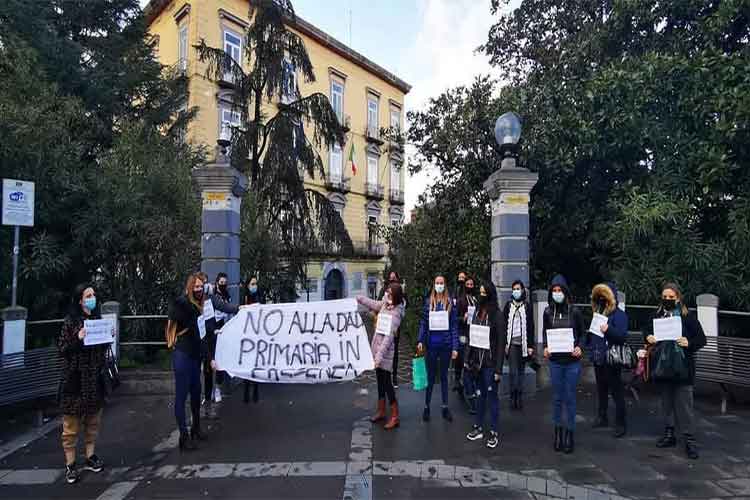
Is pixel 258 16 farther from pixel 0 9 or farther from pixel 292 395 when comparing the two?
pixel 292 395

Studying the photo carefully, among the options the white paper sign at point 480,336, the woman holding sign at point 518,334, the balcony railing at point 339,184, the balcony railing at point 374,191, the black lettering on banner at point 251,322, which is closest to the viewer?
the white paper sign at point 480,336

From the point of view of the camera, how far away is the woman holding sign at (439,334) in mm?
6105

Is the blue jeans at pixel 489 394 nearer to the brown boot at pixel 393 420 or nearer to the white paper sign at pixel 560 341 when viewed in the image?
the white paper sign at pixel 560 341

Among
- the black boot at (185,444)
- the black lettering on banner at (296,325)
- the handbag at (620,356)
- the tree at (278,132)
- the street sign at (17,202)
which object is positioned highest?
the tree at (278,132)

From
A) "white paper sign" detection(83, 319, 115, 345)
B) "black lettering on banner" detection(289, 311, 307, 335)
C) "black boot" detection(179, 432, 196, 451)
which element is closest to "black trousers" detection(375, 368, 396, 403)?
"black lettering on banner" detection(289, 311, 307, 335)

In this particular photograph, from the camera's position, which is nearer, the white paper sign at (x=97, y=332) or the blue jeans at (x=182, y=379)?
the white paper sign at (x=97, y=332)

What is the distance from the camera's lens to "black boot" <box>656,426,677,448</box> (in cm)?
527

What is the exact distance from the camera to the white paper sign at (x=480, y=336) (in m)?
5.35

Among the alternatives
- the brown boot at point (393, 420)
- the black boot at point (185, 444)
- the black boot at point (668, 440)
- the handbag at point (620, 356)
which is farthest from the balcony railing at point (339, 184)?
the black boot at point (668, 440)

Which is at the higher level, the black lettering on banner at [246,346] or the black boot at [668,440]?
the black lettering on banner at [246,346]

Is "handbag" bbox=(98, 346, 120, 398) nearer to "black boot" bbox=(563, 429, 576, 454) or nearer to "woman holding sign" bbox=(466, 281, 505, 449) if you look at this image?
"woman holding sign" bbox=(466, 281, 505, 449)

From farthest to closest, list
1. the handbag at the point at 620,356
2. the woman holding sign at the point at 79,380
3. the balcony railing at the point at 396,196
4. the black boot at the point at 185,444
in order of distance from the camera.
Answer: the balcony railing at the point at 396,196
the handbag at the point at 620,356
the black boot at the point at 185,444
the woman holding sign at the point at 79,380

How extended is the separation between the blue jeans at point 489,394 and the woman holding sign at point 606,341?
1322mm

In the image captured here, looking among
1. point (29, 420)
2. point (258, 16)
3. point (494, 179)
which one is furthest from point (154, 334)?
point (258, 16)
